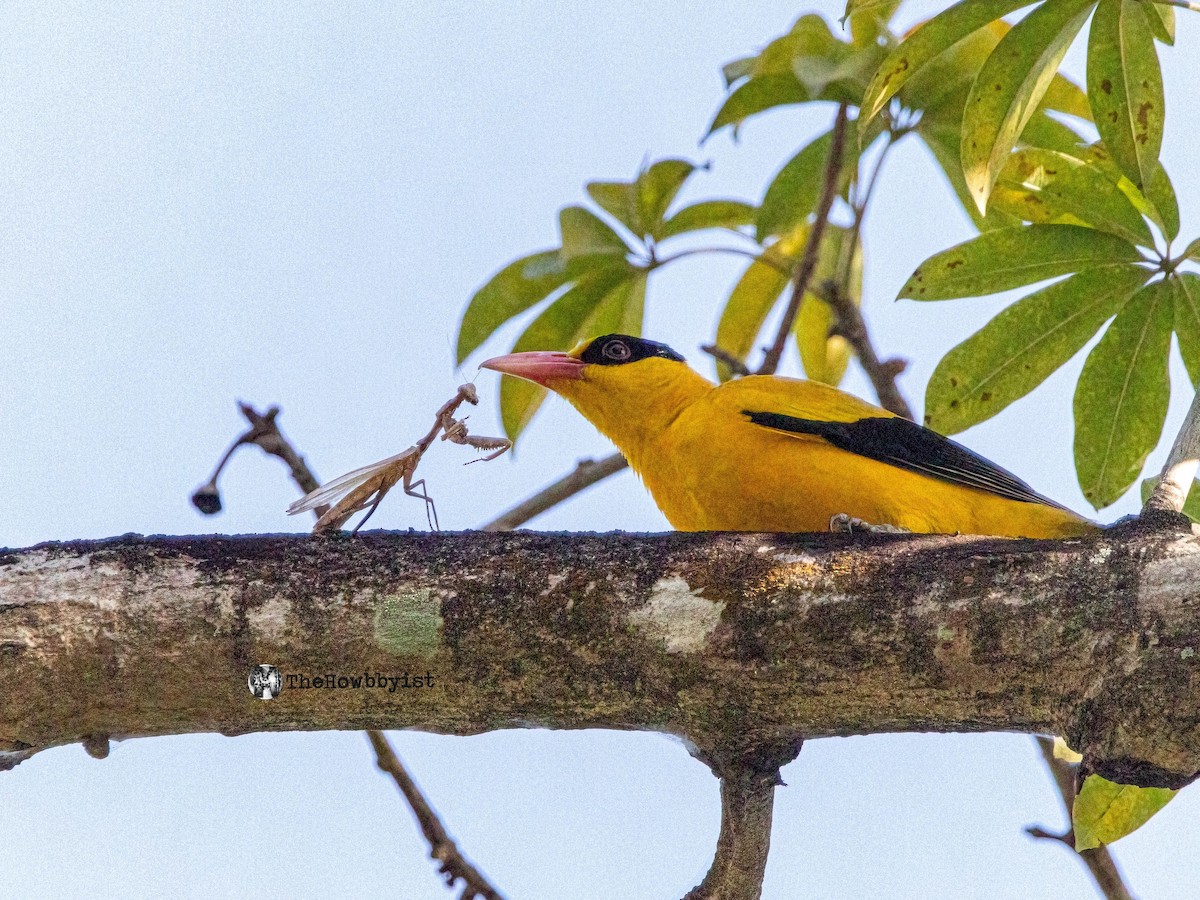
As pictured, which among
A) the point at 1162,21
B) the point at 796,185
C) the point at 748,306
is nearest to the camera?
the point at 1162,21

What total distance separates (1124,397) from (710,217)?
5.74 ft

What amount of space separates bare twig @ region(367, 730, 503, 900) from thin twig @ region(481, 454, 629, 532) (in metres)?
0.98

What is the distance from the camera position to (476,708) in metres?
2.34

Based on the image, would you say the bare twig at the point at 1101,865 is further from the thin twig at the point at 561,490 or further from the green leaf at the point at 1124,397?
the thin twig at the point at 561,490

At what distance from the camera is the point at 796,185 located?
4375mm

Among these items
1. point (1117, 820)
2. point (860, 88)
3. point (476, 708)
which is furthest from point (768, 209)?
point (476, 708)

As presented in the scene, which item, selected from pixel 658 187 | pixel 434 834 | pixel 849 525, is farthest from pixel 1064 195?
pixel 434 834

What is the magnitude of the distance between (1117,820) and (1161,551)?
1168 millimetres

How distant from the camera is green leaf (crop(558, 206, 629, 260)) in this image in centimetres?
442

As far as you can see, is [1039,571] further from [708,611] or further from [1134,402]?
[1134,402]

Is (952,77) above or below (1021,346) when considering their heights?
above

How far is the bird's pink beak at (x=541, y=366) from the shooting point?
4.37m

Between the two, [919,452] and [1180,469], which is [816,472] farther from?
[1180,469]

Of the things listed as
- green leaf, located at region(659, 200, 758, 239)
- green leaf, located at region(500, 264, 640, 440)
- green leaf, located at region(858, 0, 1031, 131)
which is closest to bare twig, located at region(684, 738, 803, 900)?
green leaf, located at region(858, 0, 1031, 131)
